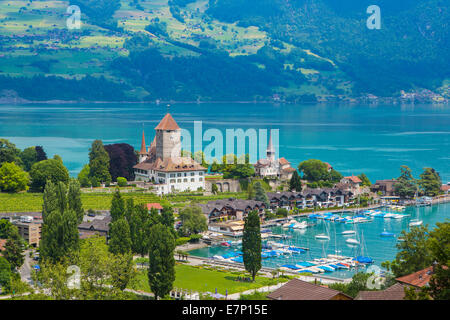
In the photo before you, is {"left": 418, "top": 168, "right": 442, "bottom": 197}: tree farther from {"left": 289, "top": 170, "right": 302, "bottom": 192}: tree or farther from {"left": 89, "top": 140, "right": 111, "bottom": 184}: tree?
{"left": 89, "top": 140, "right": 111, "bottom": 184}: tree

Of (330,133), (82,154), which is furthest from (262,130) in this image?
(82,154)

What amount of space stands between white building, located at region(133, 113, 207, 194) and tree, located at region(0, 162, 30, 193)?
41.3 ft

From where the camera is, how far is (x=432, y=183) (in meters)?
70.2

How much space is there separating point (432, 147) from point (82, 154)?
222 ft

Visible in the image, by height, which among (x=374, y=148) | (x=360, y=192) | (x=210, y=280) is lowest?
(x=210, y=280)

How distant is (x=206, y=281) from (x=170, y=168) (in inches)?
1113

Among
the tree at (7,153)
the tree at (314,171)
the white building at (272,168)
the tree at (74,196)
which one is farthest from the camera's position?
the tree at (314,171)

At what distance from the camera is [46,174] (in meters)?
58.2

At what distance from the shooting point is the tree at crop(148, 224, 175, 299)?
1215 inches

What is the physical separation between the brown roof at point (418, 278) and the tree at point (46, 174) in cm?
3806

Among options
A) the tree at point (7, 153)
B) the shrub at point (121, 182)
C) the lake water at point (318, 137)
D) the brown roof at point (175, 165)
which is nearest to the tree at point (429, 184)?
the lake water at point (318, 137)

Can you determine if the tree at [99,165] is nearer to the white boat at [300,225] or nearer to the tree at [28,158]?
the tree at [28,158]

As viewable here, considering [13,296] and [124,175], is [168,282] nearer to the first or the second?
[13,296]

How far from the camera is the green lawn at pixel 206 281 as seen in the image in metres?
34.0
